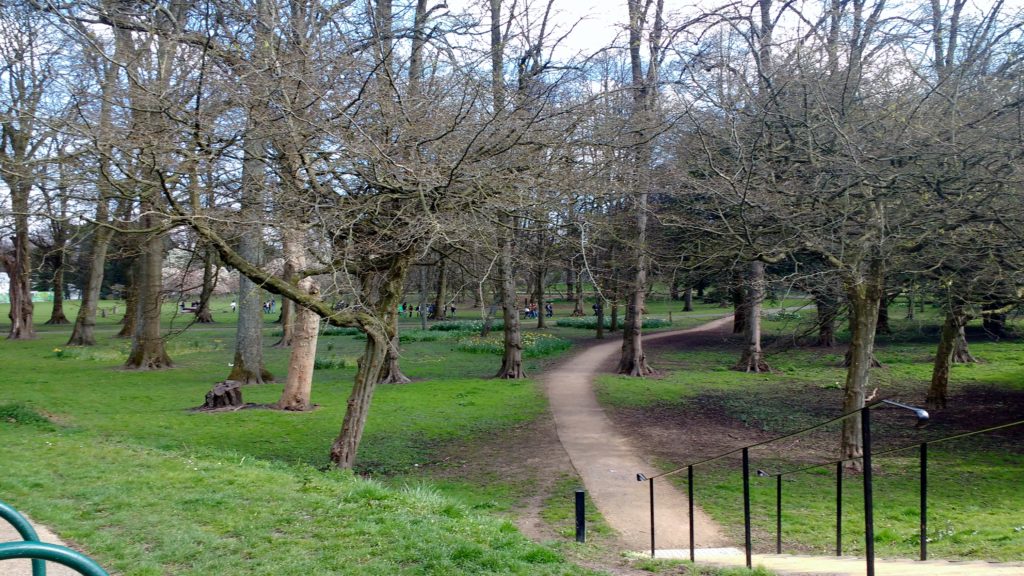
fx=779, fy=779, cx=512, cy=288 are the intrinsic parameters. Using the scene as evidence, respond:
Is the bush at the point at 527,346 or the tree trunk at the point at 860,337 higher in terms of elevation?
the tree trunk at the point at 860,337

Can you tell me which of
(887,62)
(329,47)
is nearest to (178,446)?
(329,47)

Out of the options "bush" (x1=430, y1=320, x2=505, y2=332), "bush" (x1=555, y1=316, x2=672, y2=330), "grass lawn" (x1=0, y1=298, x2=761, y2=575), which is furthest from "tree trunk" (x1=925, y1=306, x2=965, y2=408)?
"bush" (x1=555, y1=316, x2=672, y2=330)

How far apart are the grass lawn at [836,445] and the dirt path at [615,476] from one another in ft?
1.31

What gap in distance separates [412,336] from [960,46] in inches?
959

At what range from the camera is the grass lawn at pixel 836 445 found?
810 cm

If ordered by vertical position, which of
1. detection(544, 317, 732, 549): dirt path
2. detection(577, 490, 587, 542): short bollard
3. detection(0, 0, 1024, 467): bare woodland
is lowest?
detection(544, 317, 732, 549): dirt path

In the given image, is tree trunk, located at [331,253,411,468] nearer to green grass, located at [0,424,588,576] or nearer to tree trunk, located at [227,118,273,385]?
green grass, located at [0,424,588,576]

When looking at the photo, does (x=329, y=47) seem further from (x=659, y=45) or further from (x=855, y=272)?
(x=855, y=272)

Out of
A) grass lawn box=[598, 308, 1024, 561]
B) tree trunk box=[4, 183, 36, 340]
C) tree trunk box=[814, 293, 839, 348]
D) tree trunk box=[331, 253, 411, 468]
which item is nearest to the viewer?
grass lawn box=[598, 308, 1024, 561]

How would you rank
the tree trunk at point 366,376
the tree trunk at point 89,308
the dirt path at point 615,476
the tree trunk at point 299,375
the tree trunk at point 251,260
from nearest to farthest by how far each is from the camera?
1. the tree trunk at point 251,260
2. the dirt path at point 615,476
3. the tree trunk at point 366,376
4. the tree trunk at point 299,375
5. the tree trunk at point 89,308

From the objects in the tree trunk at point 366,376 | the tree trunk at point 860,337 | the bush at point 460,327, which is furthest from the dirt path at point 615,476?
the bush at point 460,327

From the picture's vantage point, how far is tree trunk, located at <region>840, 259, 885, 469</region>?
1067cm

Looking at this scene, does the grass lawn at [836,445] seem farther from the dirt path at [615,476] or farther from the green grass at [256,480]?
the green grass at [256,480]

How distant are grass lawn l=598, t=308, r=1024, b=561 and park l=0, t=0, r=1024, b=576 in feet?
0.31
